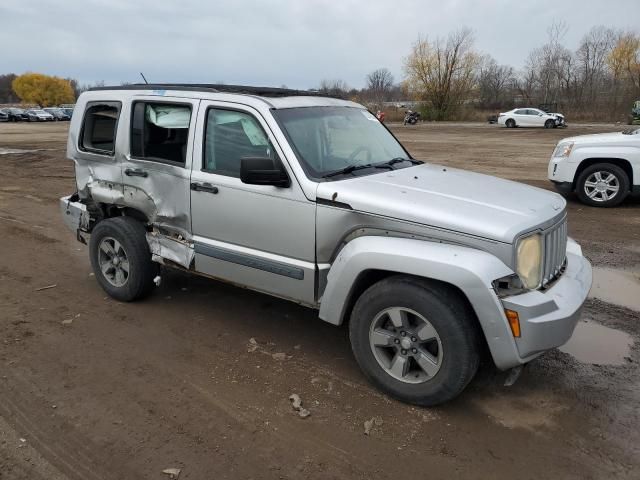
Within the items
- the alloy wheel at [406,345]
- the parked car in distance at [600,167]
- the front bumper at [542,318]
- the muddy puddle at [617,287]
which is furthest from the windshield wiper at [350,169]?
the parked car in distance at [600,167]

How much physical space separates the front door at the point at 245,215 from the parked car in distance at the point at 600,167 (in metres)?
7.30

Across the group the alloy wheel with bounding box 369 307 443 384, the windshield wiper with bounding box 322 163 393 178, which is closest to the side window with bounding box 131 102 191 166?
the windshield wiper with bounding box 322 163 393 178

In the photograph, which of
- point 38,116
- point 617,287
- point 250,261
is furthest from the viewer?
point 38,116

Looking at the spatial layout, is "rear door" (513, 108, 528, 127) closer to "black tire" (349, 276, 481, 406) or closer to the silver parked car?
the silver parked car

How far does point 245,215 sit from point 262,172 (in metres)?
0.50

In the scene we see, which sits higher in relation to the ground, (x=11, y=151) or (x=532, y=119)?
(x=532, y=119)

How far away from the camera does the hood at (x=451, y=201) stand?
319cm

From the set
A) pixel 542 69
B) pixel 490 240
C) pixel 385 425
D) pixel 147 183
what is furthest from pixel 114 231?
pixel 542 69

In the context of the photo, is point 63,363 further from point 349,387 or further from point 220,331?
point 349,387

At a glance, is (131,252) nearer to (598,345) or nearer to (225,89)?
(225,89)

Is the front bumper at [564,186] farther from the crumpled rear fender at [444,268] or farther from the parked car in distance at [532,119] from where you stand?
the parked car in distance at [532,119]

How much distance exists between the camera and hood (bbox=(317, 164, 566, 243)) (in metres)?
3.19

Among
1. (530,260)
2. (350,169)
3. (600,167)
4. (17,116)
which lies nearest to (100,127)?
(350,169)

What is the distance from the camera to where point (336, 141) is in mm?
4230
